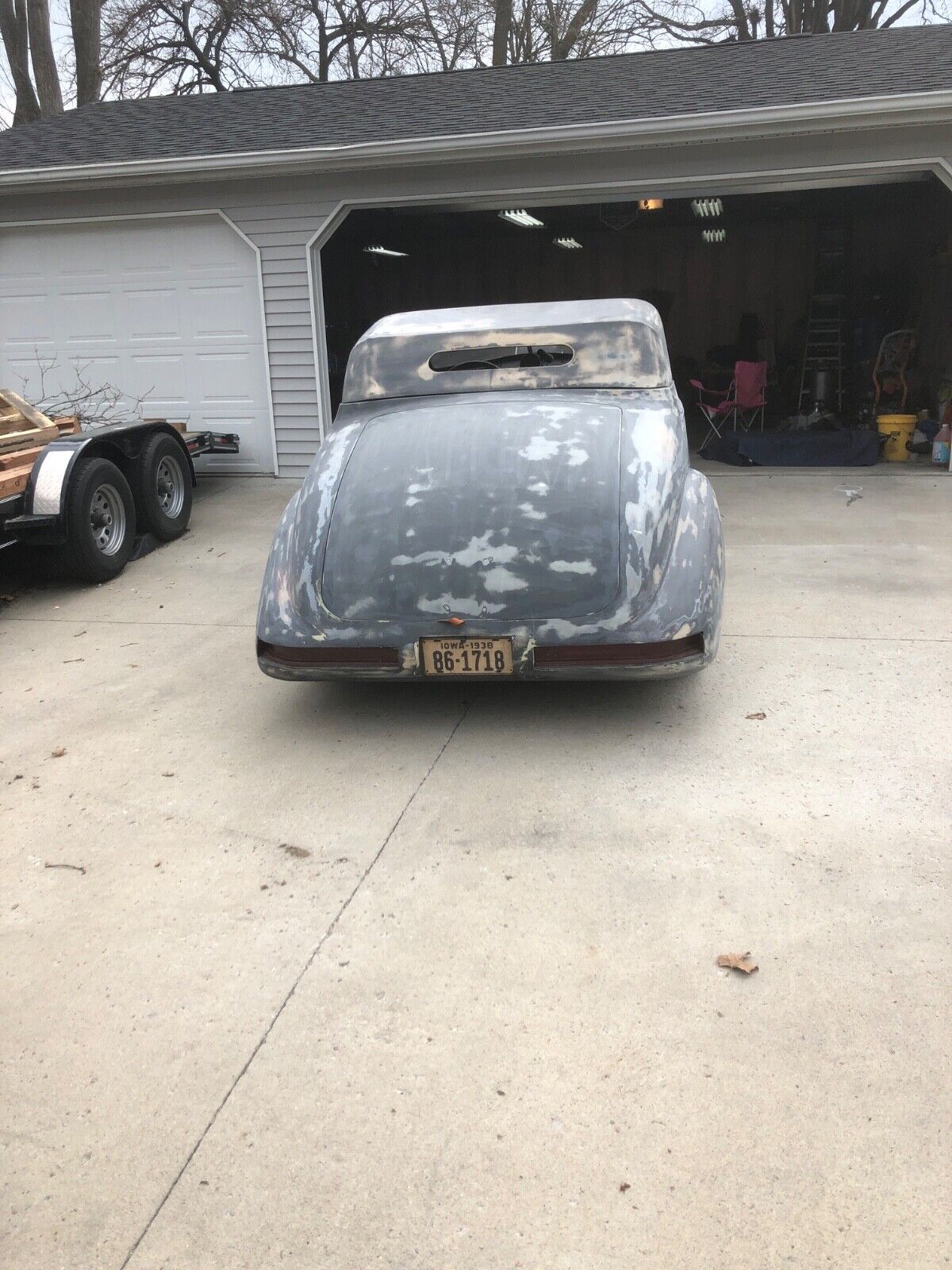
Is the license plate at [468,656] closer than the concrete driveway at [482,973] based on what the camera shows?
No

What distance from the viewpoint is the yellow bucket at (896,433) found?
32.3 feet

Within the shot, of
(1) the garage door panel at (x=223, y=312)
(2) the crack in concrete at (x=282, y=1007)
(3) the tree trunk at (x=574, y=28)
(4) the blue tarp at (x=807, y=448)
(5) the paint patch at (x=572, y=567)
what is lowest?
(2) the crack in concrete at (x=282, y=1007)

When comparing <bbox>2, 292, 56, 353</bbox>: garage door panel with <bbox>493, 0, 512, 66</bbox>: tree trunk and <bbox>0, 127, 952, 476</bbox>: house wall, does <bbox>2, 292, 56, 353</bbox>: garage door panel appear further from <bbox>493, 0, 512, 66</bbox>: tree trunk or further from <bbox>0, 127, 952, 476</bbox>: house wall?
<bbox>493, 0, 512, 66</bbox>: tree trunk

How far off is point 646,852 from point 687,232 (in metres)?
15.7

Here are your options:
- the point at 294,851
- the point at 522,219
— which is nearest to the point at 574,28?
the point at 522,219

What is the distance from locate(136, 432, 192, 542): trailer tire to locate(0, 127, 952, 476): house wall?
7.82 feet

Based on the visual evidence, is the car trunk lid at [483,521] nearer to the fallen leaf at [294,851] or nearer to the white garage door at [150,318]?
the fallen leaf at [294,851]

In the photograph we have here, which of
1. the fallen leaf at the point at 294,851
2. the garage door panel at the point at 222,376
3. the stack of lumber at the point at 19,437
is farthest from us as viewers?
the garage door panel at the point at 222,376

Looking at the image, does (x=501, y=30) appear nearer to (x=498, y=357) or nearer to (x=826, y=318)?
(x=826, y=318)

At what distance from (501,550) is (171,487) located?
15.8 ft

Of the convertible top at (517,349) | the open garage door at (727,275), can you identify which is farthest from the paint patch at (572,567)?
the open garage door at (727,275)

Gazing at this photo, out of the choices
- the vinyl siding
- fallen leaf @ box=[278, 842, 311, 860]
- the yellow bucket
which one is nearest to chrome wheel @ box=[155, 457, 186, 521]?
the vinyl siding

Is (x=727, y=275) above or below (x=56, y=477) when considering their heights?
above

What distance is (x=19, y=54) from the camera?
66.6ft
